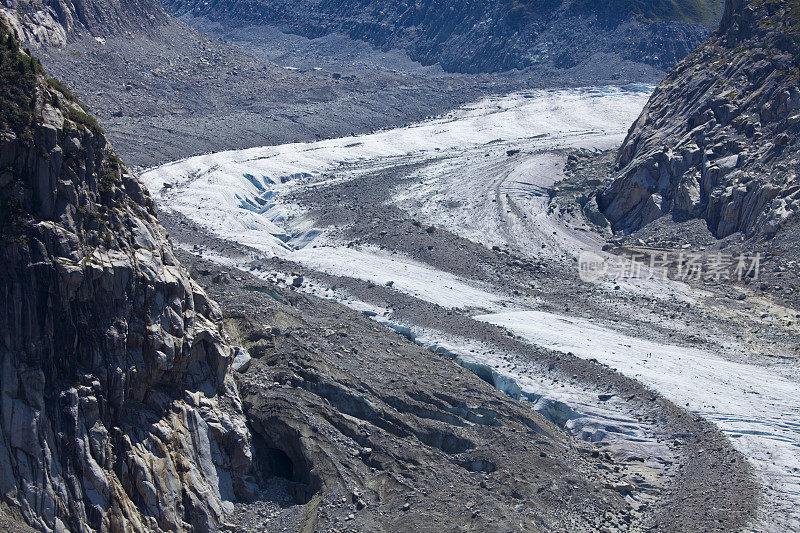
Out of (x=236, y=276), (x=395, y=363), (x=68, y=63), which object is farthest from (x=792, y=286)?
(x=68, y=63)

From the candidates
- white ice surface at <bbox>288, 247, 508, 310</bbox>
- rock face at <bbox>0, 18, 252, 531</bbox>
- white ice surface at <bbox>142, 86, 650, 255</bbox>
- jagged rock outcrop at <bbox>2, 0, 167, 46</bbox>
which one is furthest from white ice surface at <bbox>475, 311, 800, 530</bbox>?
jagged rock outcrop at <bbox>2, 0, 167, 46</bbox>

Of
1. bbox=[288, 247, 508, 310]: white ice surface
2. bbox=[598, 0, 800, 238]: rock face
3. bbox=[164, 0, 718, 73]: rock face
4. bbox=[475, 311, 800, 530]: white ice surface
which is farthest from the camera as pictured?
bbox=[164, 0, 718, 73]: rock face

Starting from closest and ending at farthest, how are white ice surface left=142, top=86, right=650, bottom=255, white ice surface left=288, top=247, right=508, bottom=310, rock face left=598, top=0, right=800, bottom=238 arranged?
white ice surface left=288, top=247, right=508, bottom=310
rock face left=598, top=0, right=800, bottom=238
white ice surface left=142, top=86, right=650, bottom=255

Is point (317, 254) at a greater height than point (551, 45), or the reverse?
point (551, 45)

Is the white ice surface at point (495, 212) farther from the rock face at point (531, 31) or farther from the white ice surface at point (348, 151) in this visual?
the rock face at point (531, 31)

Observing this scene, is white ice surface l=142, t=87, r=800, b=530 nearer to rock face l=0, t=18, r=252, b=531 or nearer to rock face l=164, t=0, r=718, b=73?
rock face l=0, t=18, r=252, b=531

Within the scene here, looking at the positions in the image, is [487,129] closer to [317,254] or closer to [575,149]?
[575,149]
